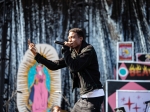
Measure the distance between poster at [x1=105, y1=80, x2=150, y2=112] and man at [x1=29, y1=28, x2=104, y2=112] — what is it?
2049 mm

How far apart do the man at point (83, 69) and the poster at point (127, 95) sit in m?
2.05

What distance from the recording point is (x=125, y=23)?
6641 mm

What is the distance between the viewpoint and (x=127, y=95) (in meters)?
4.44

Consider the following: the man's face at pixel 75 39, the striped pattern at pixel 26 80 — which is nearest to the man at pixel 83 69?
the man's face at pixel 75 39

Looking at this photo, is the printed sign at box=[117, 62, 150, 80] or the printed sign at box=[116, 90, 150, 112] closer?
the printed sign at box=[116, 90, 150, 112]

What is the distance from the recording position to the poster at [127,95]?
14.4 feet

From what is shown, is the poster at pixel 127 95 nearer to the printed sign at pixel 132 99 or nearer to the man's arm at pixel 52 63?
the printed sign at pixel 132 99

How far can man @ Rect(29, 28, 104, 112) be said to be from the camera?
7.71 ft

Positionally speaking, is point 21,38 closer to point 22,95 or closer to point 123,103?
point 22,95

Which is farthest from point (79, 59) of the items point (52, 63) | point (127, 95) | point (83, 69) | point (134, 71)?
point (134, 71)

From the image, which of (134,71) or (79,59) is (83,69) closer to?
(79,59)

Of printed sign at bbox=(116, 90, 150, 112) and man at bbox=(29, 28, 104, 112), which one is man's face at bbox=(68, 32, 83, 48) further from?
printed sign at bbox=(116, 90, 150, 112)

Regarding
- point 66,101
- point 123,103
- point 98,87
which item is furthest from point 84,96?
point 66,101

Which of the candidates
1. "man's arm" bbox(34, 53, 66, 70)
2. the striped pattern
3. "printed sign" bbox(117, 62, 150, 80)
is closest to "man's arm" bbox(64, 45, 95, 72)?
"man's arm" bbox(34, 53, 66, 70)
